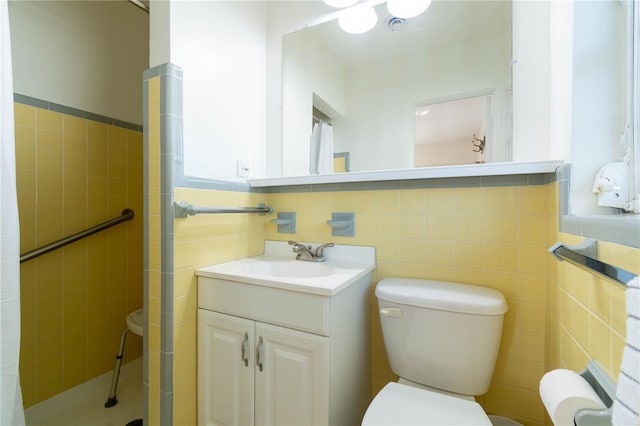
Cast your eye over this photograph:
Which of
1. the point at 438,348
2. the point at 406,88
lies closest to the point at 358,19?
the point at 406,88

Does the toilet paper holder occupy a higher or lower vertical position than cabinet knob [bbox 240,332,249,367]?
higher

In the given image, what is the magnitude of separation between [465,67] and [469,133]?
0.99ft

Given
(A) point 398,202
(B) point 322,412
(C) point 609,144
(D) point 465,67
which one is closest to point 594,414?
(C) point 609,144

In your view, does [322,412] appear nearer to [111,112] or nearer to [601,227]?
[601,227]

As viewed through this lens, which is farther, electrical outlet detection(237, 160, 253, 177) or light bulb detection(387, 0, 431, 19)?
electrical outlet detection(237, 160, 253, 177)

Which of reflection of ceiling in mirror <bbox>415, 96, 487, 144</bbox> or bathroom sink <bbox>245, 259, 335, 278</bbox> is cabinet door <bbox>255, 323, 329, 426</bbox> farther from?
reflection of ceiling in mirror <bbox>415, 96, 487, 144</bbox>

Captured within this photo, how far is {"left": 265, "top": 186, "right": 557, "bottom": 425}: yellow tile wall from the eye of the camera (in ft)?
3.30

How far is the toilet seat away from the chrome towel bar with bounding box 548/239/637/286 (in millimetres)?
549

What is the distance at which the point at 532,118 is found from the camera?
1.06 m

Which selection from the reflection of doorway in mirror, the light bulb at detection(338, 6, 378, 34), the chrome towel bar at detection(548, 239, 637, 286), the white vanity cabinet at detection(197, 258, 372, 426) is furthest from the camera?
the light bulb at detection(338, 6, 378, 34)

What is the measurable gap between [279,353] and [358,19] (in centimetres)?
164

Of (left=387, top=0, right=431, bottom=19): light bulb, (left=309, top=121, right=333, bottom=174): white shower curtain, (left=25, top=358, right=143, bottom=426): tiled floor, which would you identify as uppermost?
(left=387, top=0, right=431, bottom=19): light bulb

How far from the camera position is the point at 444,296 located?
95 cm

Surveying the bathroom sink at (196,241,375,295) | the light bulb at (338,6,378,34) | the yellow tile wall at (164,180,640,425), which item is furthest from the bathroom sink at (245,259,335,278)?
the light bulb at (338,6,378,34)
